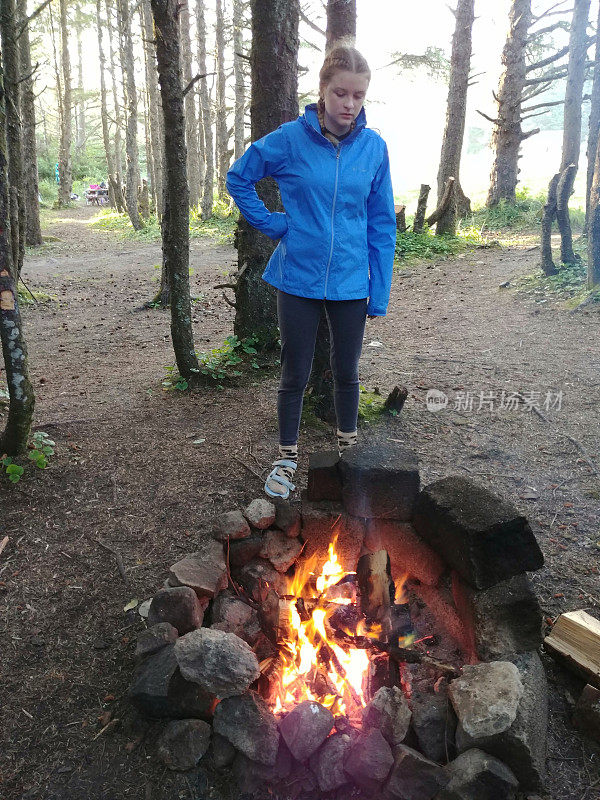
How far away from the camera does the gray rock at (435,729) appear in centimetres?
197

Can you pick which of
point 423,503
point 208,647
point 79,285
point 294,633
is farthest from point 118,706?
point 79,285

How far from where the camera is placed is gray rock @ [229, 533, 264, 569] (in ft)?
8.83

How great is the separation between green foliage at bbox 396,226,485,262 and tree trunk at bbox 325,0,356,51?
8226mm

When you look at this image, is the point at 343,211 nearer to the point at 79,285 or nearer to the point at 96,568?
the point at 96,568

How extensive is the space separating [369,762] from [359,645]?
52cm

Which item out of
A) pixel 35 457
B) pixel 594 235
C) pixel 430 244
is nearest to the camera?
pixel 35 457

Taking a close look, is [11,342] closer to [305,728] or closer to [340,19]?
[305,728]

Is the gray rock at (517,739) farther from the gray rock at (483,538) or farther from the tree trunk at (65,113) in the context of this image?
the tree trunk at (65,113)

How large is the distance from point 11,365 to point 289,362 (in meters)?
1.80

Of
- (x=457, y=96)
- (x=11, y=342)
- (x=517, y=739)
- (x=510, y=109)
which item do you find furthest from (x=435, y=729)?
(x=510, y=109)

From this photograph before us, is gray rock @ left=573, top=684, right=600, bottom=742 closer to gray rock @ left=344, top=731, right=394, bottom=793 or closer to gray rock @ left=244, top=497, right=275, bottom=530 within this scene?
gray rock @ left=344, top=731, right=394, bottom=793

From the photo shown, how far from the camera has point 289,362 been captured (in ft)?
10.1

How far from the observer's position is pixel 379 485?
107 inches

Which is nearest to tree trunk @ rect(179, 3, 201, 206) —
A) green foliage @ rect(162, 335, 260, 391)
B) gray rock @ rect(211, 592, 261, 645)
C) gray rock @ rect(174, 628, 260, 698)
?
green foliage @ rect(162, 335, 260, 391)
